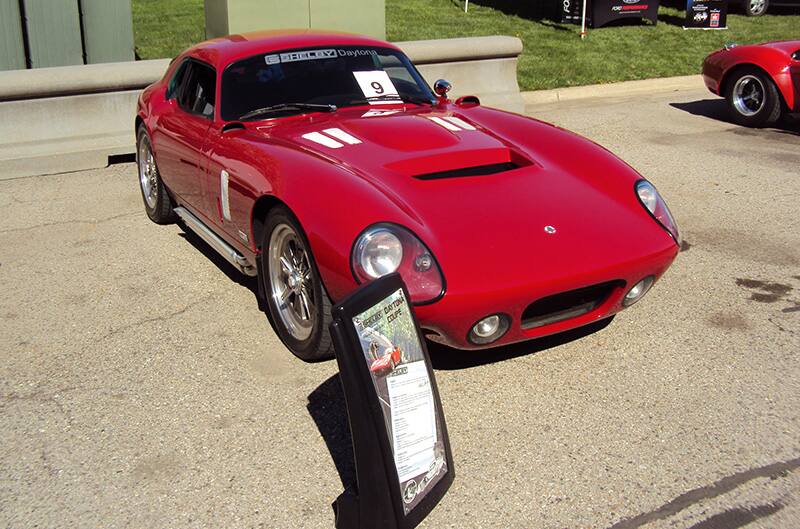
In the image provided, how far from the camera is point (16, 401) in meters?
4.27

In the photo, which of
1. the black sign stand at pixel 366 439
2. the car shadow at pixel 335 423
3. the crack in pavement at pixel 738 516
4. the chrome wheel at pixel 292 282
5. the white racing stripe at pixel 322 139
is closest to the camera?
the black sign stand at pixel 366 439

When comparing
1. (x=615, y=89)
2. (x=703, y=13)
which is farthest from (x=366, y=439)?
(x=703, y=13)

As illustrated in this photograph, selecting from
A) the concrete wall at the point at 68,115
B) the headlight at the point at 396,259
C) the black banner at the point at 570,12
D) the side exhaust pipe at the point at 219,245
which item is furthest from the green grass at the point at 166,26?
the headlight at the point at 396,259

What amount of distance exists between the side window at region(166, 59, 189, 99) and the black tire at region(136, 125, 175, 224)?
1.23 ft

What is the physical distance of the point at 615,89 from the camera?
1254 cm

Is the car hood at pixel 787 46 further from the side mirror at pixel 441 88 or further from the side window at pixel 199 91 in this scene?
the side window at pixel 199 91

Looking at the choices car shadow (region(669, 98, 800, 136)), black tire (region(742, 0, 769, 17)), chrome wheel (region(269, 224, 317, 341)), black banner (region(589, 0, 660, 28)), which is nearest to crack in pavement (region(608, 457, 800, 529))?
chrome wheel (region(269, 224, 317, 341))

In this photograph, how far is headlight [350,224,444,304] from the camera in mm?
3859

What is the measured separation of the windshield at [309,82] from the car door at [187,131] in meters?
0.19

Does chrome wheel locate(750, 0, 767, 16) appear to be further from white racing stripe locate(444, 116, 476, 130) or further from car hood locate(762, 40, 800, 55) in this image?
white racing stripe locate(444, 116, 476, 130)

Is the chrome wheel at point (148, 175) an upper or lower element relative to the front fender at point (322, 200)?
lower

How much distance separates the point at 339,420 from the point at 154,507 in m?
0.91

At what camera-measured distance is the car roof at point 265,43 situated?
5660 mm

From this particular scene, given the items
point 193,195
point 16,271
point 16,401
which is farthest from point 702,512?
point 16,271
